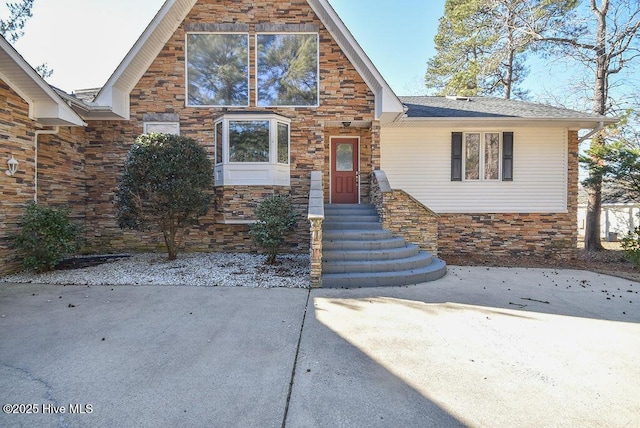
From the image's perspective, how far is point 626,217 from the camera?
50.9 feet

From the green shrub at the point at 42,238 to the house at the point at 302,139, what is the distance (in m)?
1.39

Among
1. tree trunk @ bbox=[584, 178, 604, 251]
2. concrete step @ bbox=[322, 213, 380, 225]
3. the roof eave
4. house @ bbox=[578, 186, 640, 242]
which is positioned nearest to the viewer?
concrete step @ bbox=[322, 213, 380, 225]

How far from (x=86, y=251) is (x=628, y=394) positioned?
10.9 metres

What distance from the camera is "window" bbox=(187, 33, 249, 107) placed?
28.7 ft

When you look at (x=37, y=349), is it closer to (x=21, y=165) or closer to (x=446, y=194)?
(x=21, y=165)

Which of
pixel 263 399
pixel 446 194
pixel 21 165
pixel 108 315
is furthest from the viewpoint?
pixel 446 194

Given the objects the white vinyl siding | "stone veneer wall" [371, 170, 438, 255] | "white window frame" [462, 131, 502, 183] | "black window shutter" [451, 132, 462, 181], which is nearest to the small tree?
"stone veneer wall" [371, 170, 438, 255]

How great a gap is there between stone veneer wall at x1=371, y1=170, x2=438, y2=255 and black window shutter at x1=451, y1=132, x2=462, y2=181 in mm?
2928

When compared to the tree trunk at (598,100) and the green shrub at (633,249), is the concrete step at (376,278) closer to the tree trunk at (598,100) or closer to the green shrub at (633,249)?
the green shrub at (633,249)

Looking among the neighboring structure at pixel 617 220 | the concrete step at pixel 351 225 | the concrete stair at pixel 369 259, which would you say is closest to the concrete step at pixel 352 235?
the concrete stair at pixel 369 259

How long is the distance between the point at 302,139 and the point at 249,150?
1541 millimetres

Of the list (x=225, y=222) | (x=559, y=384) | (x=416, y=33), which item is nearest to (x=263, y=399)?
(x=559, y=384)

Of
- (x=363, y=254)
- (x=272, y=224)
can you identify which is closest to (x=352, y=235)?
(x=363, y=254)

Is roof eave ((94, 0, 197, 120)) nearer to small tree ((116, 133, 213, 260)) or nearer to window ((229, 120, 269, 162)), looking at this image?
small tree ((116, 133, 213, 260))
